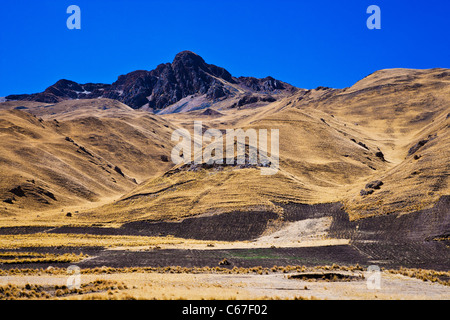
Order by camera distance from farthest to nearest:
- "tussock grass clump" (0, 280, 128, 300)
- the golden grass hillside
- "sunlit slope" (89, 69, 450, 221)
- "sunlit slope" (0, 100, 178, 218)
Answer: "sunlit slope" (0, 100, 178, 218)
the golden grass hillside
"sunlit slope" (89, 69, 450, 221)
"tussock grass clump" (0, 280, 128, 300)

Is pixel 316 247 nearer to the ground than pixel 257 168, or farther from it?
nearer to the ground

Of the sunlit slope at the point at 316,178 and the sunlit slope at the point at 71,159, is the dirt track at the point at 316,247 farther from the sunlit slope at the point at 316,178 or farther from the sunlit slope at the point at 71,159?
the sunlit slope at the point at 71,159

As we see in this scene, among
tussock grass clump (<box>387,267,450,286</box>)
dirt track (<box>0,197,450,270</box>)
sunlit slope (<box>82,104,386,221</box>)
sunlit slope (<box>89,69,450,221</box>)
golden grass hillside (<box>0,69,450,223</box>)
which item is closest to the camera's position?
tussock grass clump (<box>387,267,450,286</box>)

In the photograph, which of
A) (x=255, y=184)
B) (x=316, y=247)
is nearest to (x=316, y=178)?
(x=255, y=184)

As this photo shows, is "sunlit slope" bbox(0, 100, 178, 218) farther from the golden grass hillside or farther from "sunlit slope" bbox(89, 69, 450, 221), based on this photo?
"sunlit slope" bbox(89, 69, 450, 221)

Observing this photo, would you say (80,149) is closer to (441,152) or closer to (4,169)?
(4,169)

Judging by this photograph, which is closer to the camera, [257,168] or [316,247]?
[316,247]

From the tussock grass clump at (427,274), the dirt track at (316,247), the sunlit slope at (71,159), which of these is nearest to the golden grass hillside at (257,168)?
the sunlit slope at (71,159)

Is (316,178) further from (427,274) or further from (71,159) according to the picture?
A: (71,159)

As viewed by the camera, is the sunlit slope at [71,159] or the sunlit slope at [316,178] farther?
the sunlit slope at [71,159]

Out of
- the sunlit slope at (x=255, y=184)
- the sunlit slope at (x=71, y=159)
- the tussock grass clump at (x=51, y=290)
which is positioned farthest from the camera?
the sunlit slope at (x=71, y=159)

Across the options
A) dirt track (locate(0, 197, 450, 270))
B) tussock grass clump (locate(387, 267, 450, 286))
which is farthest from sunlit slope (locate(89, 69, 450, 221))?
tussock grass clump (locate(387, 267, 450, 286))

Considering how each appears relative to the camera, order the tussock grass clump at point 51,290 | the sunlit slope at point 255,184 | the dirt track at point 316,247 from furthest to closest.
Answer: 1. the sunlit slope at point 255,184
2. the dirt track at point 316,247
3. the tussock grass clump at point 51,290

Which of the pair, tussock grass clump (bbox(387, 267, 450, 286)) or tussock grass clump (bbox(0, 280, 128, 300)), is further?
tussock grass clump (bbox(387, 267, 450, 286))
